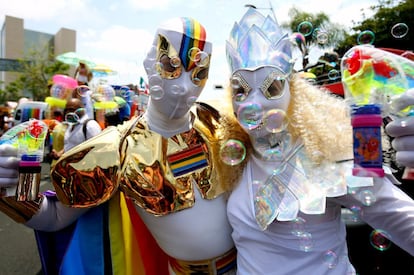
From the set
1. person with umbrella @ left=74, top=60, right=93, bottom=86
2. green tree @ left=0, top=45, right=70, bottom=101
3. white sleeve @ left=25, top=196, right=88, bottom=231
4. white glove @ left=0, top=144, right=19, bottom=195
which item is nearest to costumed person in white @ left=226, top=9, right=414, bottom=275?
white sleeve @ left=25, top=196, right=88, bottom=231

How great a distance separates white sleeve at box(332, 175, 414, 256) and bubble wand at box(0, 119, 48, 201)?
1316 millimetres

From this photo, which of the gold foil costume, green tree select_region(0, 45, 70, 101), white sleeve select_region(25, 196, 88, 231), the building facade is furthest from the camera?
the building facade

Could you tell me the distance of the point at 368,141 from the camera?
1.03 m

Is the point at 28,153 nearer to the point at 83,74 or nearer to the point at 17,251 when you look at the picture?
the point at 17,251

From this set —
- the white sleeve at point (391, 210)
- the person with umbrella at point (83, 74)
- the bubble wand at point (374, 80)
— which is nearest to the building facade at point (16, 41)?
the person with umbrella at point (83, 74)

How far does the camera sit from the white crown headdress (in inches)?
58.6

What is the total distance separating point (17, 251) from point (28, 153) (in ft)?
10.2

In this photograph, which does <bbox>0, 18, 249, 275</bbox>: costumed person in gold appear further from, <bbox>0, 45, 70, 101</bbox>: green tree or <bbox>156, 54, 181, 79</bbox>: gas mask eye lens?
<bbox>0, 45, 70, 101</bbox>: green tree

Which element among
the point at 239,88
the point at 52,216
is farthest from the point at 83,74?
the point at 239,88

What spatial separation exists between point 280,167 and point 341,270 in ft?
1.58

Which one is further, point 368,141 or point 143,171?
point 143,171

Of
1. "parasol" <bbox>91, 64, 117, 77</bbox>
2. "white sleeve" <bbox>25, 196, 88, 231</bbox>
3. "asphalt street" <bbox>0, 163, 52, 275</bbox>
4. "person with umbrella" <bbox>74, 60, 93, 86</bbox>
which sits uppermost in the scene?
"parasol" <bbox>91, 64, 117, 77</bbox>

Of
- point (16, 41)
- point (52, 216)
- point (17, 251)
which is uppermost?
point (16, 41)

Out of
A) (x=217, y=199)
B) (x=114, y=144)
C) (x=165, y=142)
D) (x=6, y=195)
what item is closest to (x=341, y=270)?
(x=217, y=199)
